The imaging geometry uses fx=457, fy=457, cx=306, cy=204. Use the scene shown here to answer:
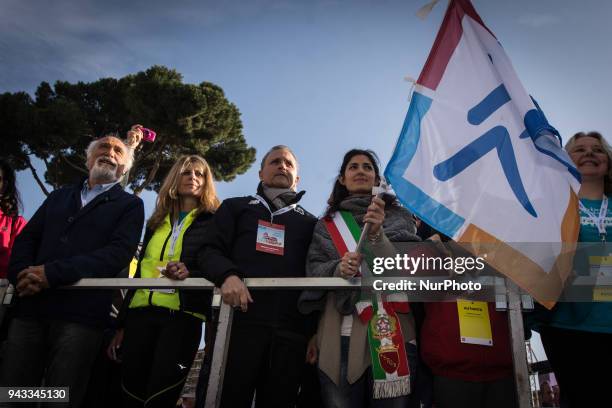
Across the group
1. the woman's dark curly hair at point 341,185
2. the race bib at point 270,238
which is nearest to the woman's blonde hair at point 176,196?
the race bib at point 270,238

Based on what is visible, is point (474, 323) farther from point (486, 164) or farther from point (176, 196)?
point (176, 196)

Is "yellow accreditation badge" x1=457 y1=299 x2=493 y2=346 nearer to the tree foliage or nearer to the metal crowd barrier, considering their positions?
the metal crowd barrier

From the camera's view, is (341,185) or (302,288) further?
(341,185)

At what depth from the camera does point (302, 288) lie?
2.45m

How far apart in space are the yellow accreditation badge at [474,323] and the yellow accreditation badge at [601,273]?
1.87ft

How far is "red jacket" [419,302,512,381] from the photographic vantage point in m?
2.57

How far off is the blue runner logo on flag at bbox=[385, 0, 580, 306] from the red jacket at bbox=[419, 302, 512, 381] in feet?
1.39

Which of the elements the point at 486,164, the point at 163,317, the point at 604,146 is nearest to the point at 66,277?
the point at 163,317

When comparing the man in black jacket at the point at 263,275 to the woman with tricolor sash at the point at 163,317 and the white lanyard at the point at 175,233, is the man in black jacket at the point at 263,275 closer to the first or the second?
the woman with tricolor sash at the point at 163,317

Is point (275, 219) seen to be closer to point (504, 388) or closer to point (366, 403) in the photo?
point (366, 403)

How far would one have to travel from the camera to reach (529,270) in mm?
2393

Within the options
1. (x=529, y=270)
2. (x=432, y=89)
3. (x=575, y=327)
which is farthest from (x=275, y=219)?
(x=575, y=327)

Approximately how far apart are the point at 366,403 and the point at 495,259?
1.10m

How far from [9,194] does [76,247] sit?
1.70 m
